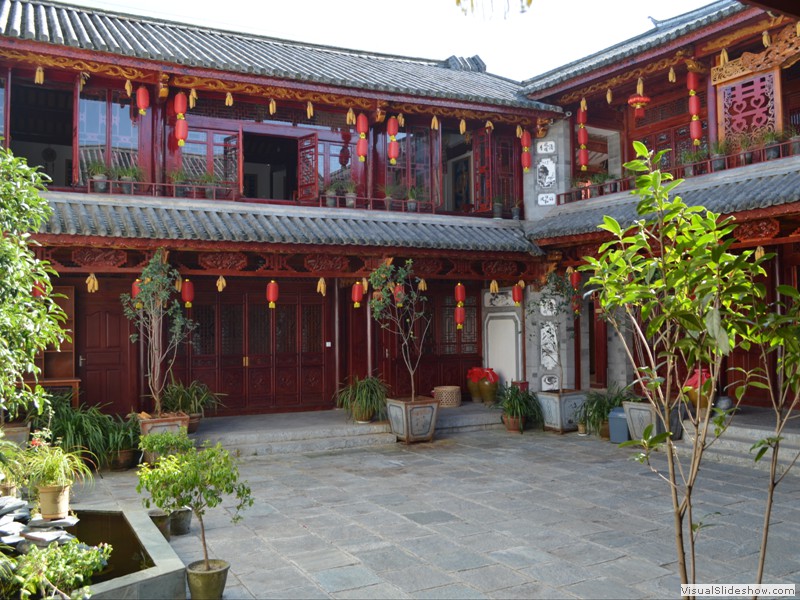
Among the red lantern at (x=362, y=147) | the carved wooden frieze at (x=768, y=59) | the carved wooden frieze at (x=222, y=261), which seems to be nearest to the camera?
the carved wooden frieze at (x=768, y=59)

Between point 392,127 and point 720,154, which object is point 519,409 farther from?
point 392,127

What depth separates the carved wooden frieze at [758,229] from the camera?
8.01 m

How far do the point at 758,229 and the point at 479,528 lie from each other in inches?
197

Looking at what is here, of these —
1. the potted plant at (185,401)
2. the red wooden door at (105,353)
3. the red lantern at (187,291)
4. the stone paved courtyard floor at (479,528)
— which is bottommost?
the stone paved courtyard floor at (479,528)

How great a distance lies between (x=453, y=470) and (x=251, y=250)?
3.69 metres

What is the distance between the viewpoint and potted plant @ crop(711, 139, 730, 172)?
890 cm

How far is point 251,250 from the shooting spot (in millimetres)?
9070

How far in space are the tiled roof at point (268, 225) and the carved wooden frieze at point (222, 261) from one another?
406 mm

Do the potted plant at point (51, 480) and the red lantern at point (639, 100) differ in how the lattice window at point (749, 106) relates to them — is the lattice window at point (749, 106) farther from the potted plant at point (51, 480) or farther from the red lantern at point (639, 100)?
the potted plant at point (51, 480)

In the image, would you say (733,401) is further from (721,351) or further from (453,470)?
(721,351)

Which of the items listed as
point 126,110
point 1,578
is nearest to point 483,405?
point 126,110

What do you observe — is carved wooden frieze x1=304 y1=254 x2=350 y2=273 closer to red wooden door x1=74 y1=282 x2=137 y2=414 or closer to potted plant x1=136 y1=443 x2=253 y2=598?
red wooden door x1=74 y1=282 x2=137 y2=414

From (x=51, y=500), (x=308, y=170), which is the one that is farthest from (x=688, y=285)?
(x=308, y=170)

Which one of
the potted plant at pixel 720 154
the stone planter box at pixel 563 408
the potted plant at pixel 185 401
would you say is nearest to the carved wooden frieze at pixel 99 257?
the potted plant at pixel 185 401
